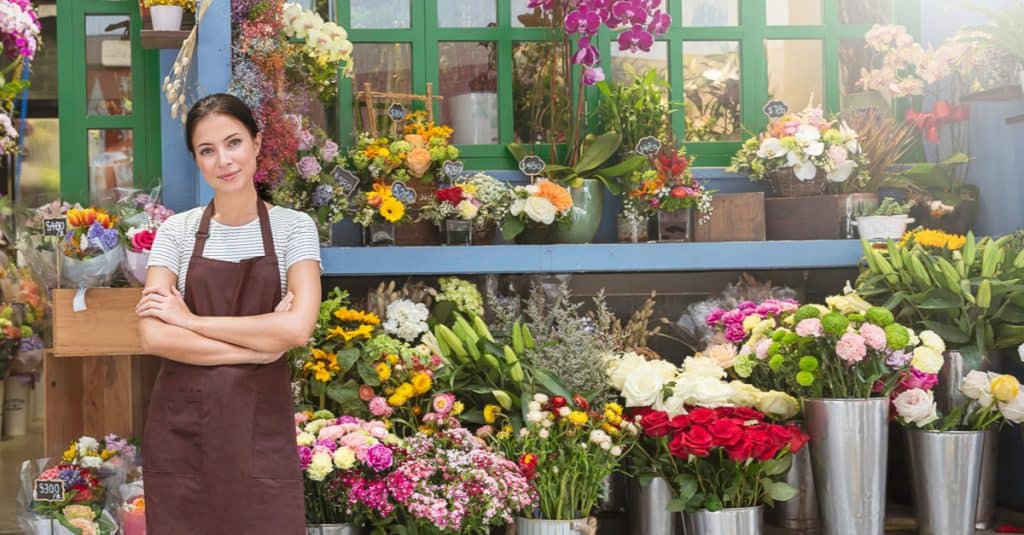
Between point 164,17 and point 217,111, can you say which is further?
point 164,17

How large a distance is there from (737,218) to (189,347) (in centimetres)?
243

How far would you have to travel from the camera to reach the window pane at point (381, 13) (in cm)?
456

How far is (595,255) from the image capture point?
4.13 m

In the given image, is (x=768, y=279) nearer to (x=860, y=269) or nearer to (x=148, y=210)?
(x=860, y=269)

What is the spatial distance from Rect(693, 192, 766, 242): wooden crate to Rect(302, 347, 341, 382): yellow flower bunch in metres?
1.57

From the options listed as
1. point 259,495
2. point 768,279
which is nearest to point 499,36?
point 768,279

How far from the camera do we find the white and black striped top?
2.62m

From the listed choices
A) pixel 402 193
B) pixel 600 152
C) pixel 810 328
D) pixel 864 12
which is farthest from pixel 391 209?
pixel 864 12

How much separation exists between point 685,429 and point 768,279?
1.49 meters

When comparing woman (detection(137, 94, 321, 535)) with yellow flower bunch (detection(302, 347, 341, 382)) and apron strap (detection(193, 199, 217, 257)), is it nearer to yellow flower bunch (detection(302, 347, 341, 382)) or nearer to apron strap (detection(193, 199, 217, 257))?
apron strap (detection(193, 199, 217, 257))

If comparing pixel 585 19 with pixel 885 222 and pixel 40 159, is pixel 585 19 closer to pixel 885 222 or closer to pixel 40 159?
pixel 885 222

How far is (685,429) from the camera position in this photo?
127 inches

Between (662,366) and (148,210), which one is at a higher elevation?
(148,210)

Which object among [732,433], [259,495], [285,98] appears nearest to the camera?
[259,495]
